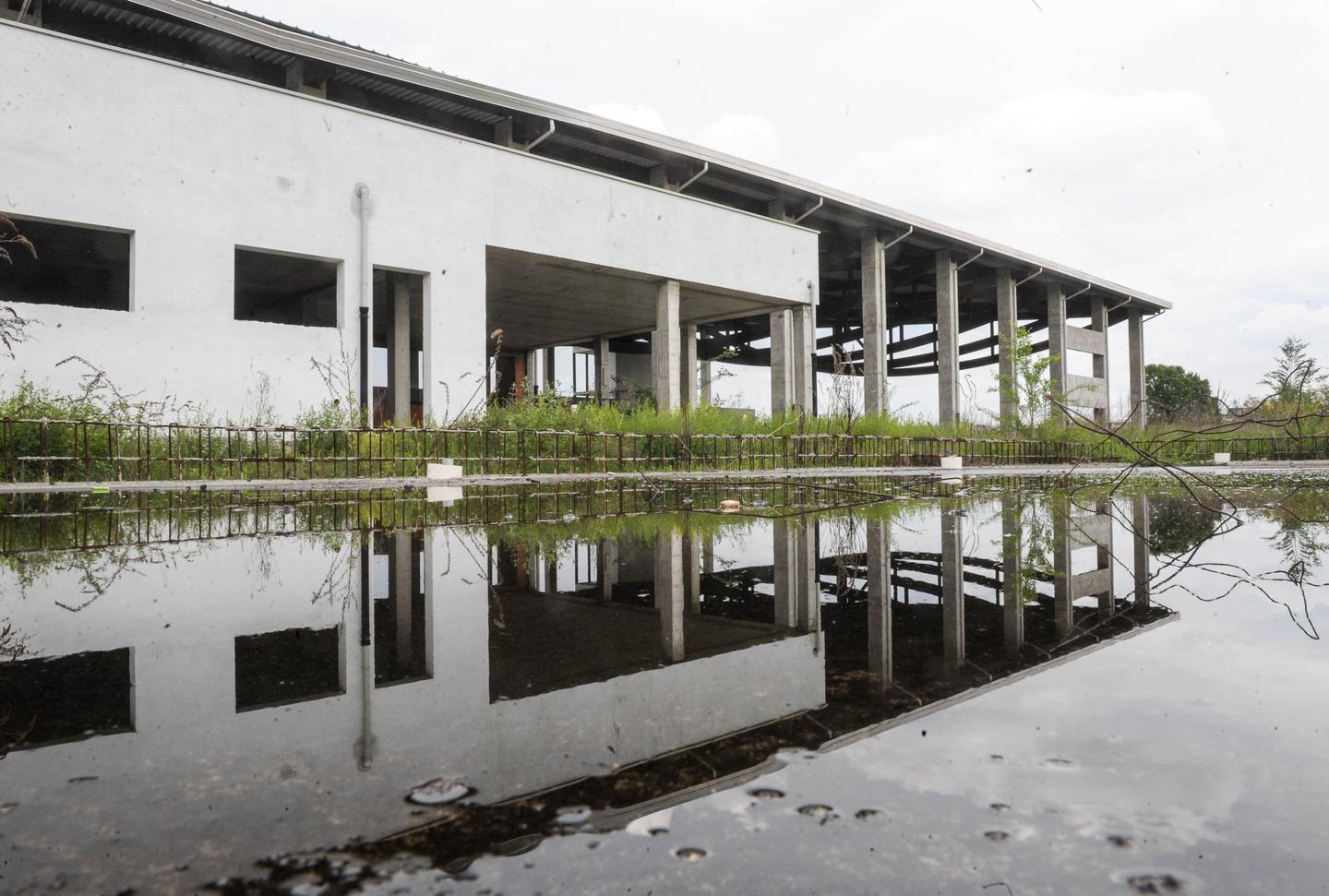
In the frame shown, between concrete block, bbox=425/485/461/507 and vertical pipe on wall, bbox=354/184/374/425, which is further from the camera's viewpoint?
vertical pipe on wall, bbox=354/184/374/425

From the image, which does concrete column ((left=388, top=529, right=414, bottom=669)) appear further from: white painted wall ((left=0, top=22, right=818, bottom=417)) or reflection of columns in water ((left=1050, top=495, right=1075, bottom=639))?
white painted wall ((left=0, top=22, right=818, bottom=417))

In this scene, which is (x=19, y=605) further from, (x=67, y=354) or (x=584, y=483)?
(x=67, y=354)

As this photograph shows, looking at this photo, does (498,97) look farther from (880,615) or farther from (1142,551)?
(880,615)

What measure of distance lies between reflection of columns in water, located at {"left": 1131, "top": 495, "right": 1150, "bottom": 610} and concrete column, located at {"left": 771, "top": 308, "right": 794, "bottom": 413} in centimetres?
1516

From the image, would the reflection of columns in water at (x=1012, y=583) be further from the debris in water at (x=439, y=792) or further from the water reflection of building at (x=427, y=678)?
the debris in water at (x=439, y=792)

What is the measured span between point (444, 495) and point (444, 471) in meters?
2.75

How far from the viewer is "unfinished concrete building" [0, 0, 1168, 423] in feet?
40.5

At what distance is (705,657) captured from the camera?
86.4 inches

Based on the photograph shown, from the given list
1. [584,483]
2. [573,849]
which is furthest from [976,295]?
[573,849]

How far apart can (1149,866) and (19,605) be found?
132 inches

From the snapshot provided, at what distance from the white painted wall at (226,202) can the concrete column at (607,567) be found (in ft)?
36.0

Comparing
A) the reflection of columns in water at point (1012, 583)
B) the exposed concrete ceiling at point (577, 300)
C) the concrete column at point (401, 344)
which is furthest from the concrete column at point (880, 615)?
the concrete column at point (401, 344)

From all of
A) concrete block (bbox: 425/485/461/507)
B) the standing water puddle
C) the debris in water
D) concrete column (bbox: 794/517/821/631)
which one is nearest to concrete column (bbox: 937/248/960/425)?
concrete block (bbox: 425/485/461/507)

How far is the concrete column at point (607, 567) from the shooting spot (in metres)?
3.25
